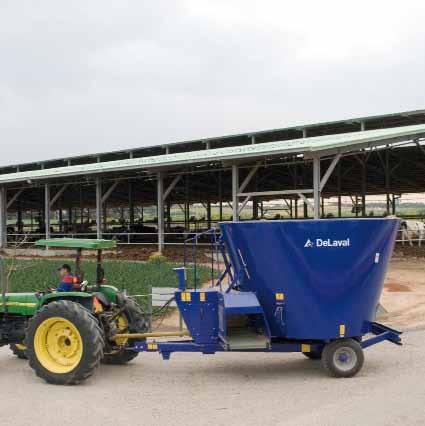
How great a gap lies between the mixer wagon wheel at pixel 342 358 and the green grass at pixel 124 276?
19.5 feet

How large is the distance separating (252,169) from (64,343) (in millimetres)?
13010

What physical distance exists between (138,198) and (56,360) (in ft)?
107

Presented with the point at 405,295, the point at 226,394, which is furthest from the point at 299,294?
the point at 405,295

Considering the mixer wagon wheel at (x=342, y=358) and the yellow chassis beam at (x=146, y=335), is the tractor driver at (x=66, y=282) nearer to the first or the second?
the yellow chassis beam at (x=146, y=335)

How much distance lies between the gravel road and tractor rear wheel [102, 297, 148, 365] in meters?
0.17

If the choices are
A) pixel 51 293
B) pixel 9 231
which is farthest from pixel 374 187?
pixel 51 293

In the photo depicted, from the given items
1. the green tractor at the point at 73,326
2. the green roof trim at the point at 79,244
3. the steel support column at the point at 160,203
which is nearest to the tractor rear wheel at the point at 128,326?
the green tractor at the point at 73,326

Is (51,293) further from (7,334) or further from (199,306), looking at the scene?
(199,306)

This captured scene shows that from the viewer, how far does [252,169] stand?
65.6 ft

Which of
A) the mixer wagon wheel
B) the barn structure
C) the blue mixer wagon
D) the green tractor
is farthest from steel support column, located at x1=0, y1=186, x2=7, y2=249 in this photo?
the mixer wagon wheel

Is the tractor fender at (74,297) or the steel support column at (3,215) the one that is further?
the steel support column at (3,215)

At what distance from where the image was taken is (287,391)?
275 inches

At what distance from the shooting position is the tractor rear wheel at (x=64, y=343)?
7344 mm

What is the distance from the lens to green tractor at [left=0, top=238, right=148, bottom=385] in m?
7.39
